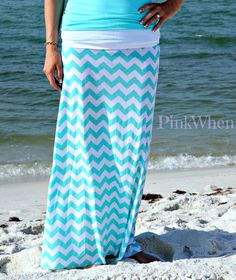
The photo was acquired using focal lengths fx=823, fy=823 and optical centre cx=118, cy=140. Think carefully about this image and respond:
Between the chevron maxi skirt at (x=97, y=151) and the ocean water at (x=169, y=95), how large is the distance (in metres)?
3.48

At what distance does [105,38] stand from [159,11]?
0.30 metres

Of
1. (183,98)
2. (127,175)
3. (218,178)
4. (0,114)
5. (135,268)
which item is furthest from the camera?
(183,98)

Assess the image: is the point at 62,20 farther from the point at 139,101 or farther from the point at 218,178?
the point at 218,178

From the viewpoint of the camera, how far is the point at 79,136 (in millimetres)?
3693

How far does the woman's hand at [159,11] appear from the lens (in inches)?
144

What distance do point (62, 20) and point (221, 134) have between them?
5.22 metres

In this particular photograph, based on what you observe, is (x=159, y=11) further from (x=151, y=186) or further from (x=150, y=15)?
(x=151, y=186)

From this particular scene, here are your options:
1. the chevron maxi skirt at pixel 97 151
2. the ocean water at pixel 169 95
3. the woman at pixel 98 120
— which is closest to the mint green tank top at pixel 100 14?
the woman at pixel 98 120

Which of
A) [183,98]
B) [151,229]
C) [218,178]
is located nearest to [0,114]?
[183,98]

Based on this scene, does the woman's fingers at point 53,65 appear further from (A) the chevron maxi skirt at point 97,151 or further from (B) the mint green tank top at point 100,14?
(B) the mint green tank top at point 100,14

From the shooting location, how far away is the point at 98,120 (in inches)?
146

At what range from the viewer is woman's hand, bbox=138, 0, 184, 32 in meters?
3.65

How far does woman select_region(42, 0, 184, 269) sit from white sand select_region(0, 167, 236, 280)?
18 centimetres

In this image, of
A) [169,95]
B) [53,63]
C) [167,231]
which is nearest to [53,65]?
[53,63]
